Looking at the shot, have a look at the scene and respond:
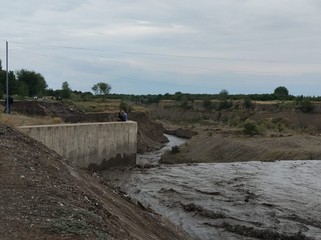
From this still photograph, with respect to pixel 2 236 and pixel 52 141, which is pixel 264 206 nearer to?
pixel 52 141

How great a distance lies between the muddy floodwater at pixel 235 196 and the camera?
56.0ft

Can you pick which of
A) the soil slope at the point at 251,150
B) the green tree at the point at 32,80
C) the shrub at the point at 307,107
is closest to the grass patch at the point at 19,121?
the soil slope at the point at 251,150

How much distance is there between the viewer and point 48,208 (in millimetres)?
9172

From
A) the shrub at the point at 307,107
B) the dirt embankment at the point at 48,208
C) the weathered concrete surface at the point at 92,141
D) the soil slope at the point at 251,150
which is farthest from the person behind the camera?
the shrub at the point at 307,107

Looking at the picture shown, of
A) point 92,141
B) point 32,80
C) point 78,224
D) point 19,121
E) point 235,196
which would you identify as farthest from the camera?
point 32,80

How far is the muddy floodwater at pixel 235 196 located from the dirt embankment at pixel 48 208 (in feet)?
11.6

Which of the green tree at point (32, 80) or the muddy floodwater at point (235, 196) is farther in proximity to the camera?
the green tree at point (32, 80)

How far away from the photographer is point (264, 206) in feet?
69.3

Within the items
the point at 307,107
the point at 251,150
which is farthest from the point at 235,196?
the point at 307,107

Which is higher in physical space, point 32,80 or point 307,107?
point 32,80

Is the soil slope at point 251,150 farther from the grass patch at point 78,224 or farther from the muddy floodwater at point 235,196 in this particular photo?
the grass patch at point 78,224

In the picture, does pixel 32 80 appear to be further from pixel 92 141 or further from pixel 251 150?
pixel 92 141

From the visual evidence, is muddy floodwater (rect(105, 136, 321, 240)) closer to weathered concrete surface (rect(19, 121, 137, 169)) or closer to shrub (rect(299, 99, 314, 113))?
weathered concrete surface (rect(19, 121, 137, 169))

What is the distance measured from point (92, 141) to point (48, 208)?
76.0ft
